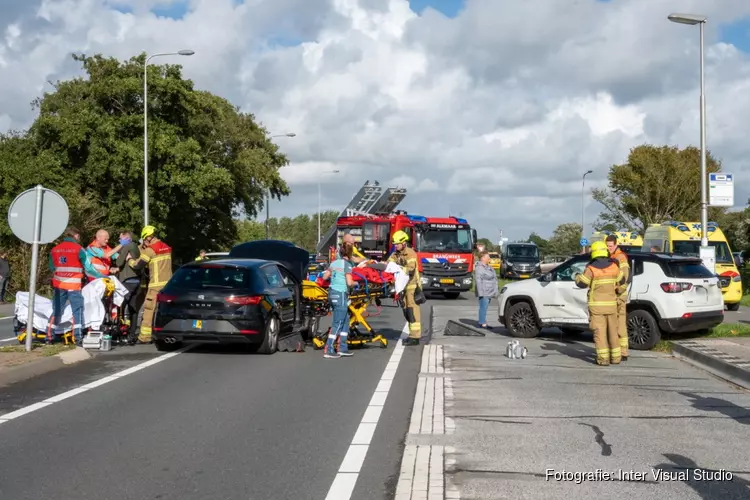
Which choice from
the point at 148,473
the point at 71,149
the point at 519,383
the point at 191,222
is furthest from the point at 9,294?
the point at 148,473

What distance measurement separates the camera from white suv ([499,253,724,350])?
575 inches

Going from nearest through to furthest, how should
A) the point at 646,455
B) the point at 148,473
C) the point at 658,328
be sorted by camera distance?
the point at 148,473, the point at 646,455, the point at 658,328

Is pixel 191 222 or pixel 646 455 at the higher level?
pixel 191 222

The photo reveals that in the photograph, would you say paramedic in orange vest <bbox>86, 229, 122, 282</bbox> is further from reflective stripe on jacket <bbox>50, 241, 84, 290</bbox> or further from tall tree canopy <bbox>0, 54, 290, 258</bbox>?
tall tree canopy <bbox>0, 54, 290, 258</bbox>

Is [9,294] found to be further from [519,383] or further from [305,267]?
[519,383]

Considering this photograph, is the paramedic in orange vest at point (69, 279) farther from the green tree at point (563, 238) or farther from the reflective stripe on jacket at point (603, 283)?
the green tree at point (563, 238)

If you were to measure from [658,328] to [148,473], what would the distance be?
10470mm

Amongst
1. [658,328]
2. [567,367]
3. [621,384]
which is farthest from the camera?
[658,328]

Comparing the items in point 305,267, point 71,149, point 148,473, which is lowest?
point 148,473

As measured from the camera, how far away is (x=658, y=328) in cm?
1471

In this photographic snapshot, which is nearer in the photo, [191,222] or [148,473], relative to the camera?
[148,473]

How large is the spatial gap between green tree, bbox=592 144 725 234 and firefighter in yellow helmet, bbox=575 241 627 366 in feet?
132

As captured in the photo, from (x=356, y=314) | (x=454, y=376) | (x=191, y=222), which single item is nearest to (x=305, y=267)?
(x=356, y=314)

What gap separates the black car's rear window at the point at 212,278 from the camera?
1351cm
